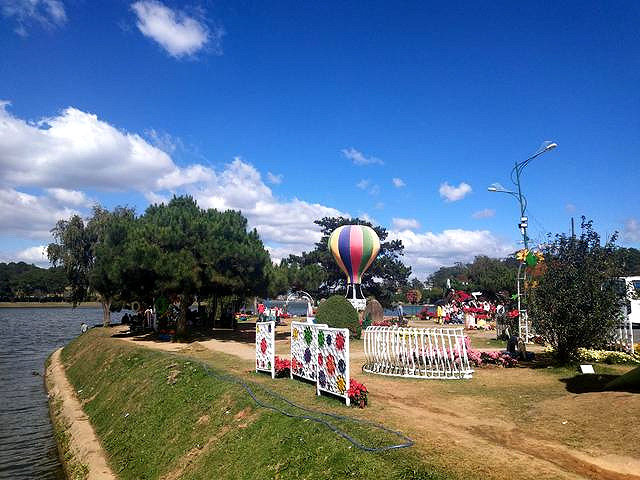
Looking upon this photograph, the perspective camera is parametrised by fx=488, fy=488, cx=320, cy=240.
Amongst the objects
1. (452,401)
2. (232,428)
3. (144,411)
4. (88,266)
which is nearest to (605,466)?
(452,401)

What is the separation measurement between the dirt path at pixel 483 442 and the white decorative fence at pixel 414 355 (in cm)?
173

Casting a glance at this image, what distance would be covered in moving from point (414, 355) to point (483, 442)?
23.4 feet

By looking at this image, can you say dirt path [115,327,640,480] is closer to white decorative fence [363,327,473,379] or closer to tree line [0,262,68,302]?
white decorative fence [363,327,473,379]

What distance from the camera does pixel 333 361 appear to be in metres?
10.1

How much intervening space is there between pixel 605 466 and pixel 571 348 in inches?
356

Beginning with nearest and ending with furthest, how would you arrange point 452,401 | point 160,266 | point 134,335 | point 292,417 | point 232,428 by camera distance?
point 292,417 → point 232,428 → point 452,401 → point 160,266 → point 134,335

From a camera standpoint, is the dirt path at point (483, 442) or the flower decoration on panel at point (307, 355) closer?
the dirt path at point (483, 442)

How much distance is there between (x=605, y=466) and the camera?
619 cm

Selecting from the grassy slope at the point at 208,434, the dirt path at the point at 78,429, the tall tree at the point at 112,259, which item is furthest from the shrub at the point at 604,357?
the tall tree at the point at 112,259

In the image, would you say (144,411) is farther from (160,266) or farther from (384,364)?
(160,266)

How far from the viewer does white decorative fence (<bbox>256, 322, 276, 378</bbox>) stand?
43.5 ft

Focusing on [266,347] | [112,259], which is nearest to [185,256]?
[112,259]

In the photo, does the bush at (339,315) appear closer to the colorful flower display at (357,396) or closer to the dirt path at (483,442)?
the dirt path at (483,442)

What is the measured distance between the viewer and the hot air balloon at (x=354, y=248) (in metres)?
45.7
